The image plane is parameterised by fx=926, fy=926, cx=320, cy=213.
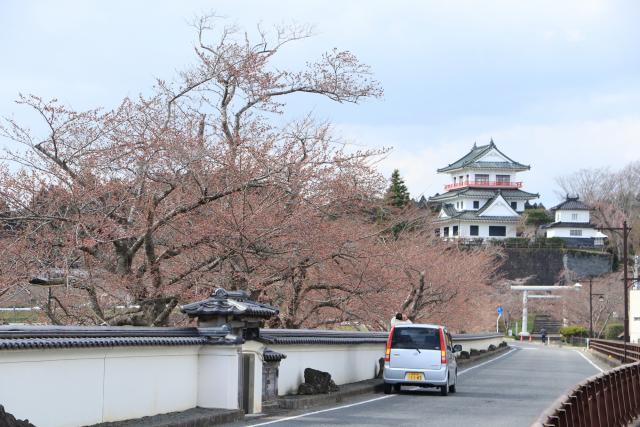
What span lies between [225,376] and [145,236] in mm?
3142

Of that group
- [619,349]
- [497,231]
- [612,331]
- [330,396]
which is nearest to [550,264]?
[497,231]

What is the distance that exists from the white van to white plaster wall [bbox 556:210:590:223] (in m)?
93.8

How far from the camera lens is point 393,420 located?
14.7m

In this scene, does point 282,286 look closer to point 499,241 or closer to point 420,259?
point 420,259

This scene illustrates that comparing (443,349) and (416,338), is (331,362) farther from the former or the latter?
(443,349)

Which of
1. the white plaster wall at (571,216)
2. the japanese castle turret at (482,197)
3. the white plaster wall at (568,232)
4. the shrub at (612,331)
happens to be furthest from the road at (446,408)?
the white plaster wall at (568,232)

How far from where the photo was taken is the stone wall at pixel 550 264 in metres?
107

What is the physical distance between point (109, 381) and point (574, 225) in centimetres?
10553

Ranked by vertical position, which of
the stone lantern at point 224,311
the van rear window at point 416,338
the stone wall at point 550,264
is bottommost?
the van rear window at point 416,338

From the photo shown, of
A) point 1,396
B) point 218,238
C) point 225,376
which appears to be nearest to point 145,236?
point 218,238

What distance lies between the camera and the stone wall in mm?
107125

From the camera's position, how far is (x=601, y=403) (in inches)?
419

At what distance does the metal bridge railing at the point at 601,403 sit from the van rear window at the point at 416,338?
586 centimetres

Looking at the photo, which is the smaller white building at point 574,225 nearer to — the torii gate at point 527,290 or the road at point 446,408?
the torii gate at point 527,290
